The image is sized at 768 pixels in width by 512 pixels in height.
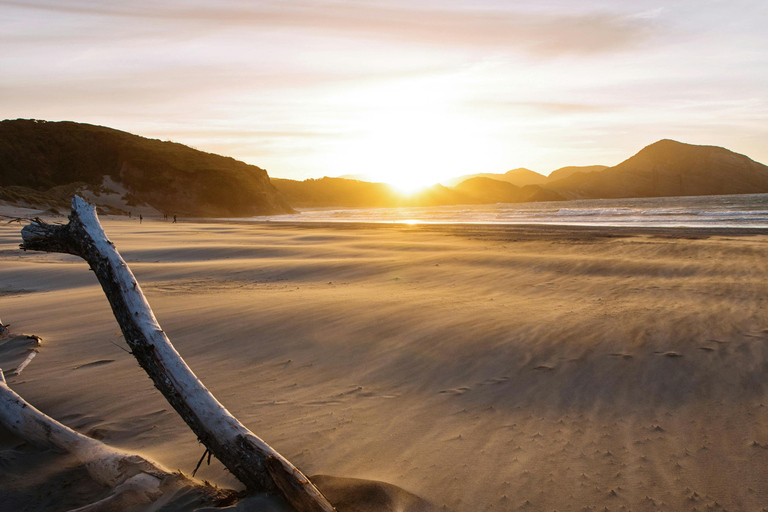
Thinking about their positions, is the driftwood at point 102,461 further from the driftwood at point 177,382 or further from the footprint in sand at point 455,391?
A: the footprint in sand at point 455,391

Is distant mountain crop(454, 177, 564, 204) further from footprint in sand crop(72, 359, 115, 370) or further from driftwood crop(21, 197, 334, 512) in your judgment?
driftwood crop(21, 197, 334, 512)

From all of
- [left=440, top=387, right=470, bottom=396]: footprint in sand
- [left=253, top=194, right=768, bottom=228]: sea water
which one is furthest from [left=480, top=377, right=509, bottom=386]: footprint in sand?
[left=253, top=194, right=768, bottom=228]: sea water

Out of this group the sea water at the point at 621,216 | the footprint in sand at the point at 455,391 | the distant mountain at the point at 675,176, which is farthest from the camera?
the distant mountain at the point at 675,176

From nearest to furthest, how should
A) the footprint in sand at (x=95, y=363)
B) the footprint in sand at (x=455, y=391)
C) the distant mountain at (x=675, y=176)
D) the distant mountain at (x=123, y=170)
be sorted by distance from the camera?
the footprint in sand at (x=455, y=391) < the footprint in sand at (x=95, y=363) < the distant mountain at (x=123, y=170) < the distant mountain at (x=675, y=176)

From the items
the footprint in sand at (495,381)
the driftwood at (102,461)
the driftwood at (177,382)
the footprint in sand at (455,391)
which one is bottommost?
the footprint in sand at (455,391)

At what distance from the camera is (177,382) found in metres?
2.34

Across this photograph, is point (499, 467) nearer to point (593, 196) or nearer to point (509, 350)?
point (509, 350)

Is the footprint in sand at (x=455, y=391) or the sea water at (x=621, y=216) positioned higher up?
the sea water at (x=621, y=216)

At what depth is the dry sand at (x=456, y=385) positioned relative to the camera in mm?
2762

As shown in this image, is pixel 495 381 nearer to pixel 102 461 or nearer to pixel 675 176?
pixel 102 461

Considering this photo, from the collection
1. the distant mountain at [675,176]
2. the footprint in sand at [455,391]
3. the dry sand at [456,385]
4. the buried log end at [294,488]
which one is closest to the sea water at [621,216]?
the dry sand at [456,385]

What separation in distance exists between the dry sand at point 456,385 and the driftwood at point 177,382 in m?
0.58

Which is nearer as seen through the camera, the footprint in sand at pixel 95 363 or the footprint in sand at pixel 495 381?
the footprint in sand at pixel 495 381

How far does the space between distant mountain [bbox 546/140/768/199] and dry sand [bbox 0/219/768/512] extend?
420 ft
